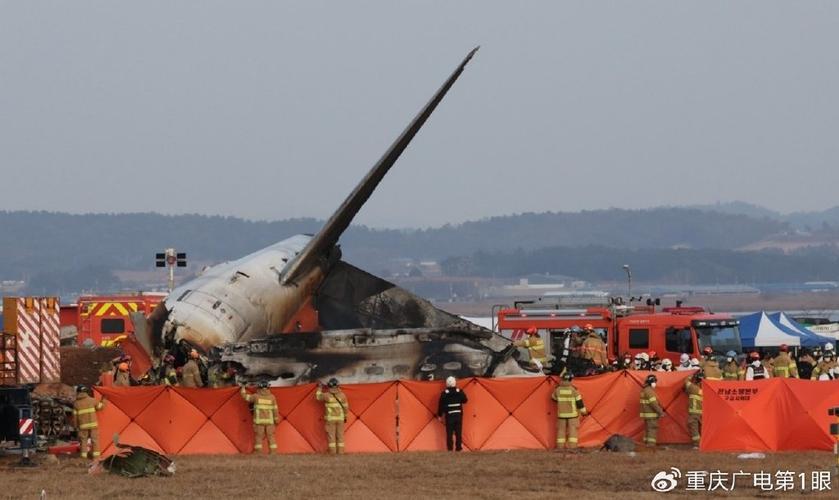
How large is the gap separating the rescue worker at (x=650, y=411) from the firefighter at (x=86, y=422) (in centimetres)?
1131

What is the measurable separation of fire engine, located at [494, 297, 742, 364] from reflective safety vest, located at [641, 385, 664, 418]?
12442 millimetres

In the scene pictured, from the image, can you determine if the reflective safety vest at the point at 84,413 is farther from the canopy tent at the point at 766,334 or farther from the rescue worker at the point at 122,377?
the canopy tent at the point at 766,334

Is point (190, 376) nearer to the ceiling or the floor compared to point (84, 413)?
nearer to the ceiling

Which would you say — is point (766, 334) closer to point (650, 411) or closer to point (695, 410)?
point (695, 410)

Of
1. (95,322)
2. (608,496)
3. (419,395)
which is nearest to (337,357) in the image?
(419,395)

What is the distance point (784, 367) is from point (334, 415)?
11631 mm

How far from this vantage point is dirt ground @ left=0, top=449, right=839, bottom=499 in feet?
80.1

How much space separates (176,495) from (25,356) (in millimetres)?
8989

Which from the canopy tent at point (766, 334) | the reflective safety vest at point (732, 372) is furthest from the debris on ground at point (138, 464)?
the canopy tent at point (766, 334)

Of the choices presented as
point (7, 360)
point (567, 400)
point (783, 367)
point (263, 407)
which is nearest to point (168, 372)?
point (263, 407)

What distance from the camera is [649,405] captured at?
31125mm

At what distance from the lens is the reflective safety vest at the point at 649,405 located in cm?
3108

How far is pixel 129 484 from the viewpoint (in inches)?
1020

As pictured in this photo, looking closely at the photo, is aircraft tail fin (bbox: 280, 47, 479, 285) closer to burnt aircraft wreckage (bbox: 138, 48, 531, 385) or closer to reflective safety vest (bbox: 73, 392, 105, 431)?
burnt aircraft wreckage (bbox: 138, 48, 531, 385)
